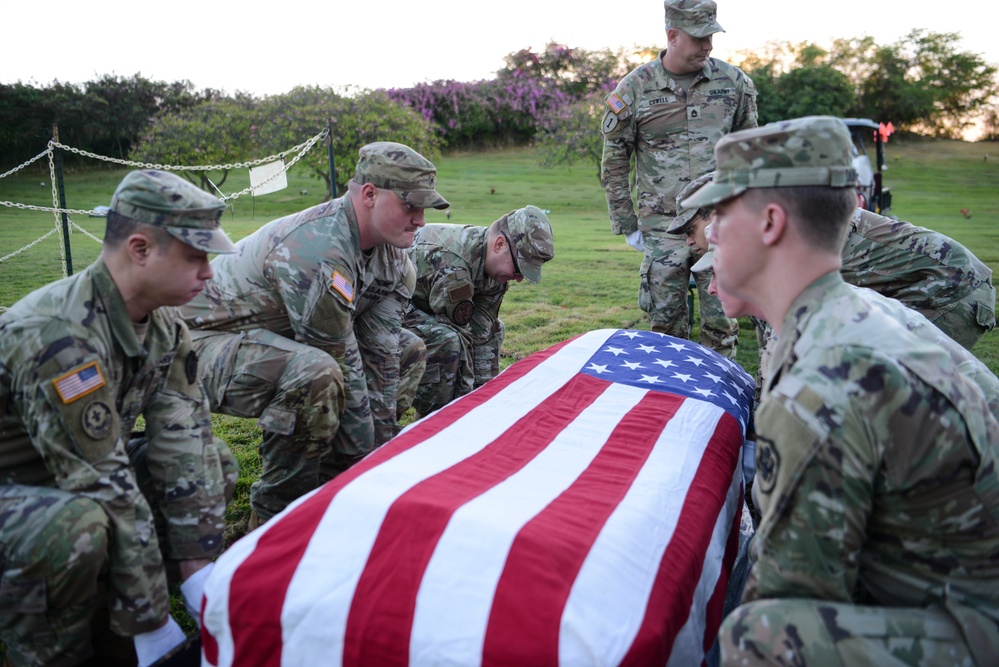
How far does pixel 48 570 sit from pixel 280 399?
1.22 meters

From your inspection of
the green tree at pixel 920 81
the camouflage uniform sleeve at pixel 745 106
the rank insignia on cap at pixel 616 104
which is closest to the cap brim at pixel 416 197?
the rank insignia on cap at pixel 616 104

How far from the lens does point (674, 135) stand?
501 cm

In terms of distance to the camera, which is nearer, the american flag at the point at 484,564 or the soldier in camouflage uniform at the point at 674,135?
the american flag at the point at 484,564

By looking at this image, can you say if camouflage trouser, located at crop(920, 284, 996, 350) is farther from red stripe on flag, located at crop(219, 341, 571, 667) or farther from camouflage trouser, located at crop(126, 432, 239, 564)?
camouflage trouser, located at crop(126, 432, 239, 564)

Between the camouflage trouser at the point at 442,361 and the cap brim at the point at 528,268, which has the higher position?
the cap brim at the point at 528,268

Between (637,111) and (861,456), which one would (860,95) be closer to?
(637,111)

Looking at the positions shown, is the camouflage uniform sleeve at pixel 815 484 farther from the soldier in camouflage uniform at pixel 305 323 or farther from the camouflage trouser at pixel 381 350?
the camouflage trouser at pixel 381 350

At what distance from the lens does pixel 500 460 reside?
262cm

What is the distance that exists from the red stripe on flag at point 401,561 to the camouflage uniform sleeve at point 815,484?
2.70 feet

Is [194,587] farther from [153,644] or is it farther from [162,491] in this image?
[162,491]

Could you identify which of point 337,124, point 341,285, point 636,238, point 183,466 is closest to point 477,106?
point 337,124

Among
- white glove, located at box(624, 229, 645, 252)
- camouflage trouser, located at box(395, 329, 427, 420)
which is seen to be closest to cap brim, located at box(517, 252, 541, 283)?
camouflage trouser, located at box(395, 329, 427, 420)

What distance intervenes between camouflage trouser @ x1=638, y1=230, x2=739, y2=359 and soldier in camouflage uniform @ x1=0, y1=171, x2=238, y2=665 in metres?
3.03

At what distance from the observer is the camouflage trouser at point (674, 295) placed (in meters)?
4.83
